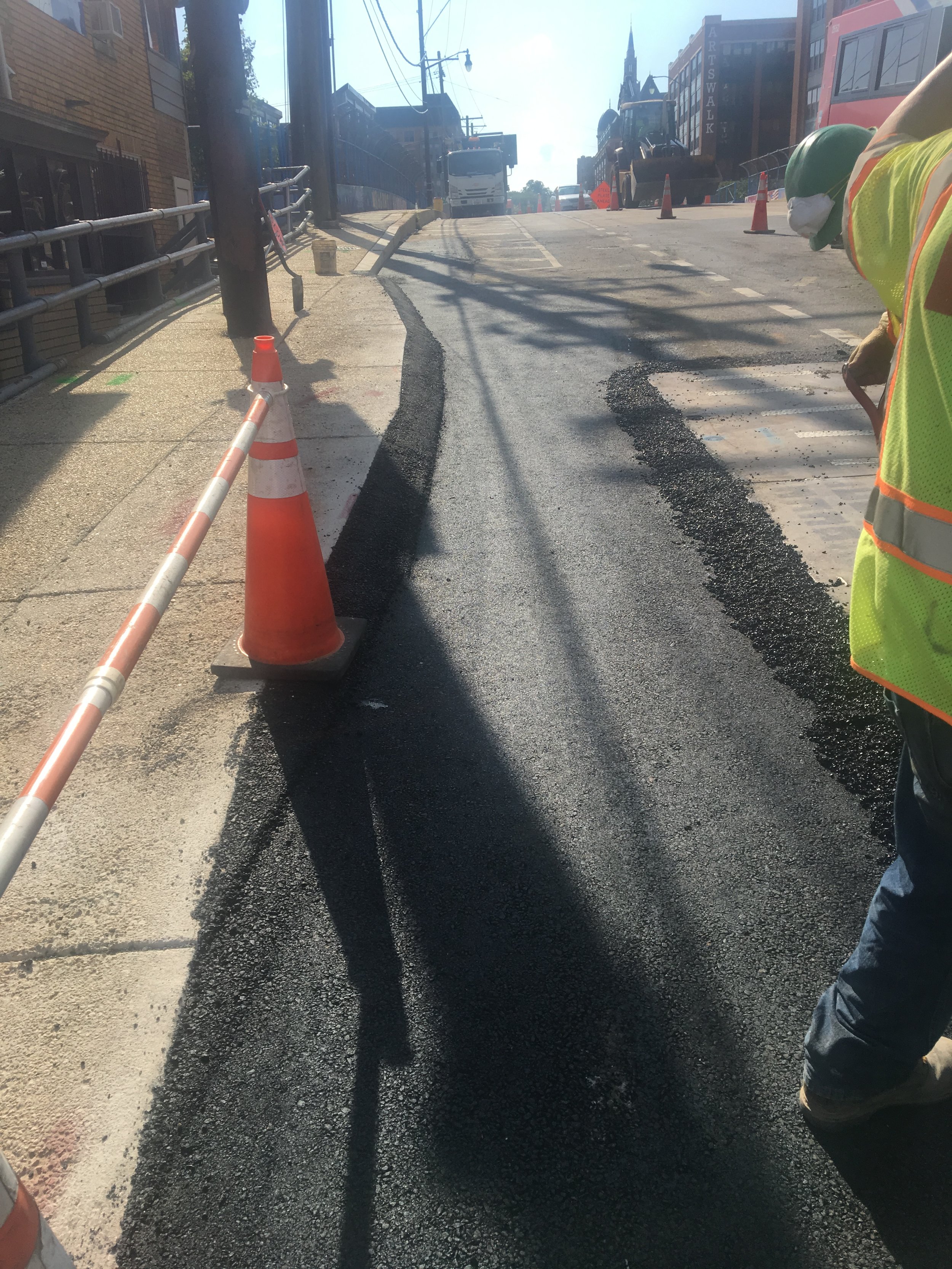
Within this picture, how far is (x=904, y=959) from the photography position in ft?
5.41

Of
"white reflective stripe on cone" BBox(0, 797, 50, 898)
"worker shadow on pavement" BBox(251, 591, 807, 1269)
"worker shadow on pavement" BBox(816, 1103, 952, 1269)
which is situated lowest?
"worker shadow on pavement" BBox(816, 1103, 952, 1269)

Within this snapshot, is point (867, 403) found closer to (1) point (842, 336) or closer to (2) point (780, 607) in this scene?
(2) point (780, 607)

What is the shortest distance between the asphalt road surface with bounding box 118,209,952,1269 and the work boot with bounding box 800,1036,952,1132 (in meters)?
0.04

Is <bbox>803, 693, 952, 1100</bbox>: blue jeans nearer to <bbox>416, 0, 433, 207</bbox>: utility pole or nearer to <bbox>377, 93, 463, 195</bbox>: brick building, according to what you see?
<bbox>416, 0, 433, 207</bbox>: utility pole

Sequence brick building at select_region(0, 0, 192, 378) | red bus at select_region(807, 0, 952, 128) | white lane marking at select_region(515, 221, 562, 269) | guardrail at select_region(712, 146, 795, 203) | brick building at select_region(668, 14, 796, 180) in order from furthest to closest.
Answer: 1. brick building at select_region(668, 14, 796, 180)
2. guardrail at select_region(712, 146, 795, 203)
3. red bus at select_region(807, 0, 952, 128)
4. white lane marking at select_region(515, 221, 562, 269)
5. brick building at select_region(0, 0, 192, 378)

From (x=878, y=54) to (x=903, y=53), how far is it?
934 millimetres

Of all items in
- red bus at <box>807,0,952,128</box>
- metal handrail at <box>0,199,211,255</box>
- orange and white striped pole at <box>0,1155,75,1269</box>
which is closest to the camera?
orange and white striped pole at <box>0,1155,75,1269</box>

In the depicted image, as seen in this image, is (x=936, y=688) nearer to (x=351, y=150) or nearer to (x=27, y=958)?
(x=27, y=958)

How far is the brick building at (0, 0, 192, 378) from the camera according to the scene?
869 centimetres

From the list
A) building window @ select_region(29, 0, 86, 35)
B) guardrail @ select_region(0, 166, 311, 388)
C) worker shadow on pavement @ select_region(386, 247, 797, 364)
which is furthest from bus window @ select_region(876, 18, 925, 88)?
building window @ select_region(29, 0, 86, 35)

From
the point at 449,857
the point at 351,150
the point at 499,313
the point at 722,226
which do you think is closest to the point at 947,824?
the point at 449,857

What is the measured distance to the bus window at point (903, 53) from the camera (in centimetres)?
1820

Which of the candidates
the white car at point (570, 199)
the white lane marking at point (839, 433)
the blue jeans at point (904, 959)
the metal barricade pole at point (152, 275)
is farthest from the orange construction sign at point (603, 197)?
the blue jeans at point (904, 959)

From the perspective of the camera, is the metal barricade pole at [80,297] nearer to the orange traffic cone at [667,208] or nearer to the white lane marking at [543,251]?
the white lane marking at [543,251]
